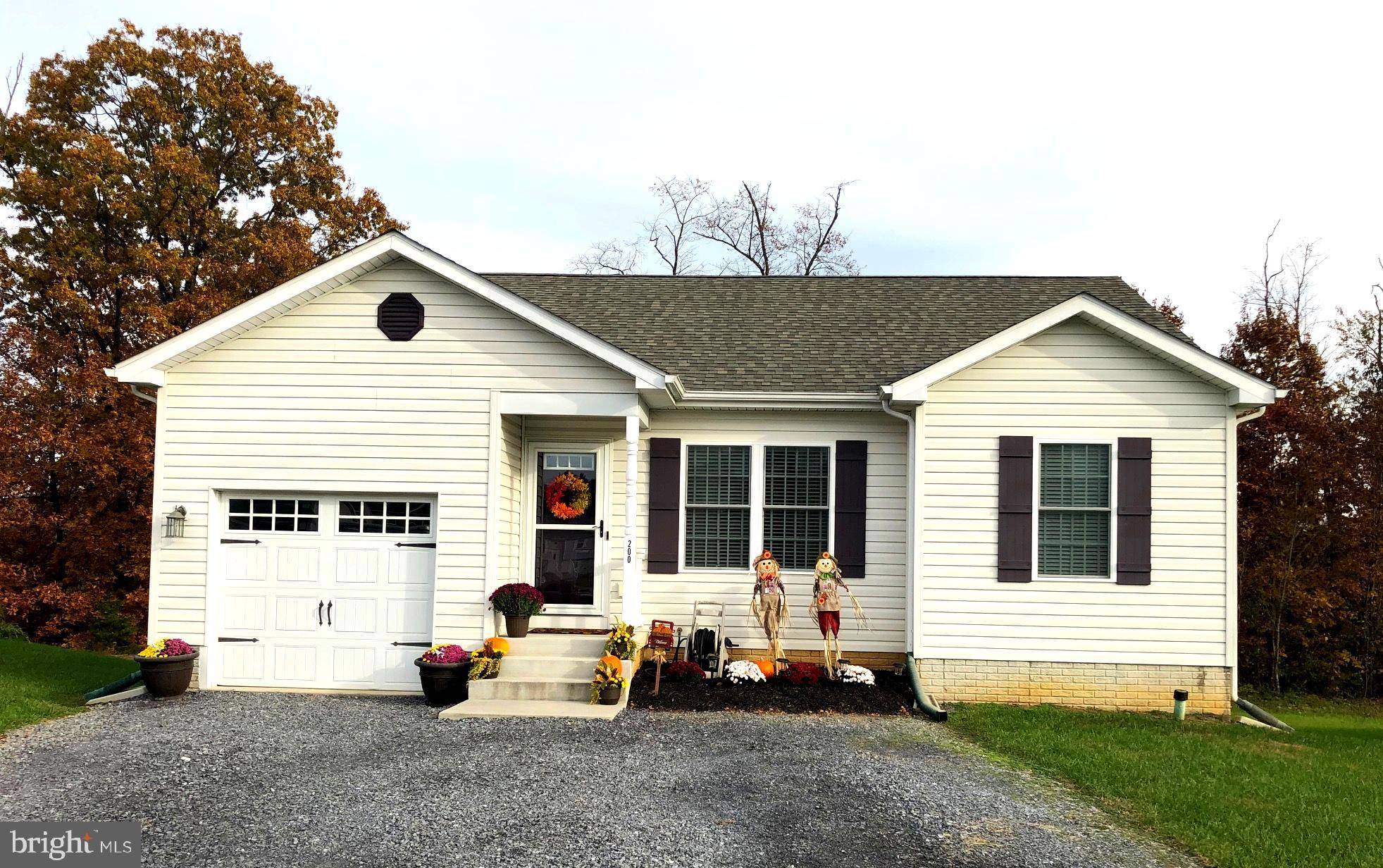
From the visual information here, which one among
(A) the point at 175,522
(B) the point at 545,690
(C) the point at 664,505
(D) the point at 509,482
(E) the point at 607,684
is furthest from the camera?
(C) the point at 664,505

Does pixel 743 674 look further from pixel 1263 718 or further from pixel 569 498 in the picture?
pixel 1263 718

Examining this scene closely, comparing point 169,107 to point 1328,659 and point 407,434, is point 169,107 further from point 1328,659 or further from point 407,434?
point 1328,659

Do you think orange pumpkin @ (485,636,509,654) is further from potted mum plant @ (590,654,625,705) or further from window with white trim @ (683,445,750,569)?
window with white trim @ (683,445,750,569)

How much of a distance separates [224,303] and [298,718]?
11979 millimetres

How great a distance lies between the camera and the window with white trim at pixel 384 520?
1062 centimetres

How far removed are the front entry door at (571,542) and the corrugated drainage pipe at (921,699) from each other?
11.4 feet

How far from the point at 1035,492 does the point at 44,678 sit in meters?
11.2

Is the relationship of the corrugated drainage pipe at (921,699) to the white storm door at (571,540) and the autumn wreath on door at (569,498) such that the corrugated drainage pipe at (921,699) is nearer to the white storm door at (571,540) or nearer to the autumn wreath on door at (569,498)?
the white storm door at (571,540)

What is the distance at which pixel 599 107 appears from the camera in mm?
15312

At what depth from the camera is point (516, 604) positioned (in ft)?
33.3

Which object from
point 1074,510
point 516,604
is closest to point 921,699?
point 1074,510

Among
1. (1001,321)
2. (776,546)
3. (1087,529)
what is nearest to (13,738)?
(776,546)

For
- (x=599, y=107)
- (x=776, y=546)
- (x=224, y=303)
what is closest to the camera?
(x=776, y=546)

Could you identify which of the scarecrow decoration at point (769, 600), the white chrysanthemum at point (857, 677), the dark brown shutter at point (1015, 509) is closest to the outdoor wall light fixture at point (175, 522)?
the scarecrow decoration at point (769, 600)
